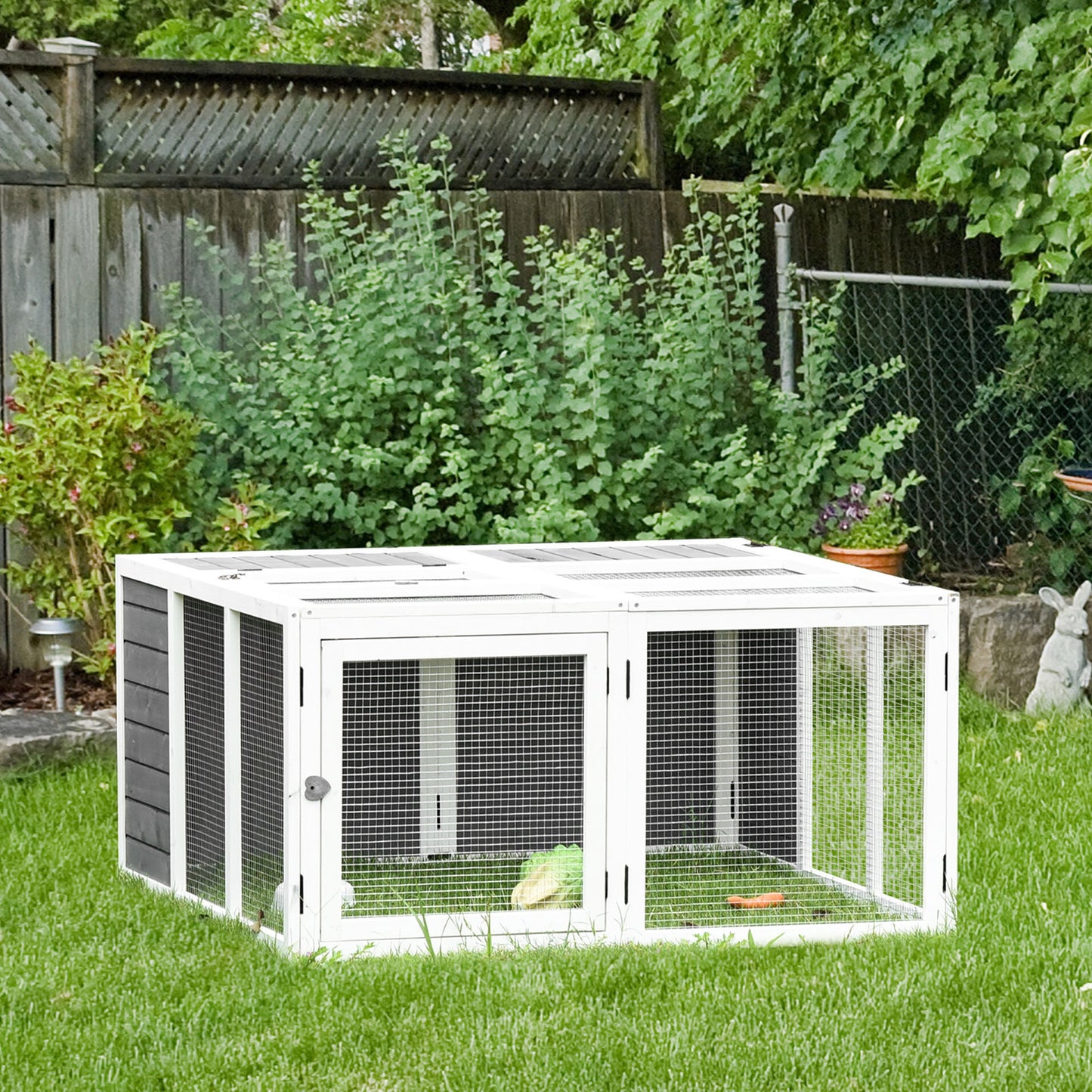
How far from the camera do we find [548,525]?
6270mm

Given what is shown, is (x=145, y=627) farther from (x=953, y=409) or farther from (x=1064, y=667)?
(x=953, y=409)

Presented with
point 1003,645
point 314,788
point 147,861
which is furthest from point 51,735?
point 1003,645

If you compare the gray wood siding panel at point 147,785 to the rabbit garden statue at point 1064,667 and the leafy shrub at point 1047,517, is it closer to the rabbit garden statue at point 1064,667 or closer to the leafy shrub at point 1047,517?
the rabbit garden statue at point 1064,667

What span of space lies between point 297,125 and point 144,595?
294 cm

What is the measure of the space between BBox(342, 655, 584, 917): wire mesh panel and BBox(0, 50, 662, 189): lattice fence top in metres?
3.13

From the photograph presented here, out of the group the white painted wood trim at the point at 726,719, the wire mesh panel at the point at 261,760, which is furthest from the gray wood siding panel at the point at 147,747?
the white painted wood trim at the point at 726,719

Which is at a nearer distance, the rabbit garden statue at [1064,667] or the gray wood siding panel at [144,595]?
the gray wood siding panel at [144,595]

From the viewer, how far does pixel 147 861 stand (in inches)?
177

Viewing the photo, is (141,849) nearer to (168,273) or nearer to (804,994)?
(804,994)

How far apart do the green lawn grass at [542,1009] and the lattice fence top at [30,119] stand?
294cm

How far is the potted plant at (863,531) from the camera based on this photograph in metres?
6.74

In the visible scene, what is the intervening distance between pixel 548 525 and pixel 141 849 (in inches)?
85.9

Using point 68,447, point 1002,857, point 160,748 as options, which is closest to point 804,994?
point 1002,857

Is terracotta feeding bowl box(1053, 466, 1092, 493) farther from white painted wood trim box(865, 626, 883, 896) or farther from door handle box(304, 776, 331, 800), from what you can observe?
door handle box(304, 776, 331, 800)
